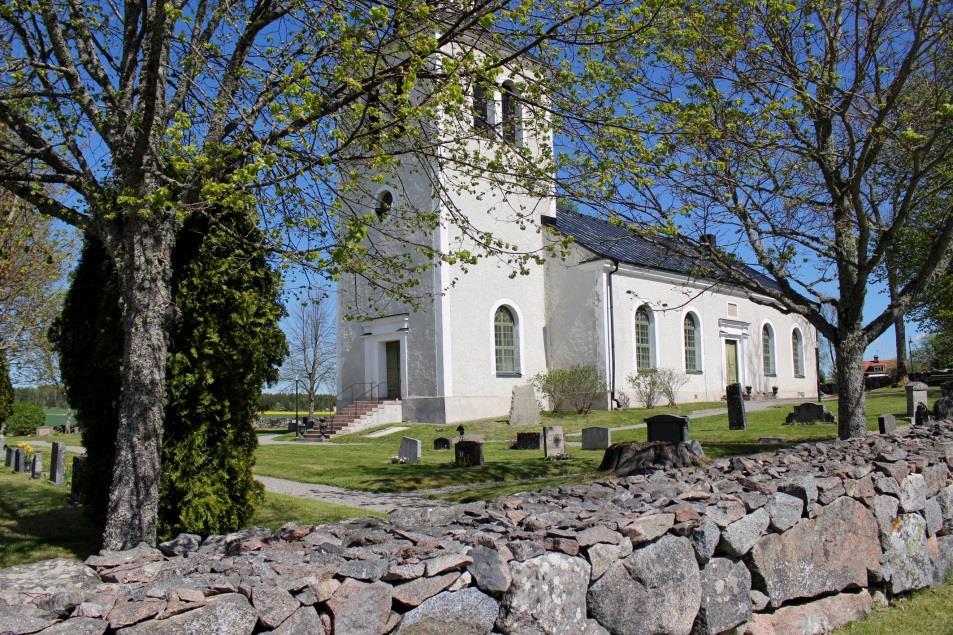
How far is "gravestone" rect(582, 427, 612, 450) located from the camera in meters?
16.1

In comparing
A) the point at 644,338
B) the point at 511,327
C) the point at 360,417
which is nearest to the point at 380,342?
the point at 360,417

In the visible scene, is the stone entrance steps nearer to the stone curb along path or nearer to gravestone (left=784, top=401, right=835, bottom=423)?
gravestone (left=784, top=401, right=835, bottom=423)

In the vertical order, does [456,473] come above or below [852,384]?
below

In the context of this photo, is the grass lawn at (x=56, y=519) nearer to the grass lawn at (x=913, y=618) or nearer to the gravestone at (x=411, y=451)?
the gravestone at (x=411, y=451)

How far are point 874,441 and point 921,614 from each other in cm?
232

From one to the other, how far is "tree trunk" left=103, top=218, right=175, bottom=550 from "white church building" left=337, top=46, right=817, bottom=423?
15.7 metres

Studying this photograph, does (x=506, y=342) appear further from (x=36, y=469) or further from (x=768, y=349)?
(x=768, y=349)

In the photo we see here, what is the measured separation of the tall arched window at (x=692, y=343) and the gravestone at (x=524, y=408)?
9.93m

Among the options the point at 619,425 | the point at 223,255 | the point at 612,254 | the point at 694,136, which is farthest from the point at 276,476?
the point at 612,254

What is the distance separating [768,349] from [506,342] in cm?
1661

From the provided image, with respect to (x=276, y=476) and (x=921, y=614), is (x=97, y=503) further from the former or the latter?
(x=921, y=614)

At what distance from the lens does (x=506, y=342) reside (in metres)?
26.0

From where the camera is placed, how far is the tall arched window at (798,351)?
125 feet

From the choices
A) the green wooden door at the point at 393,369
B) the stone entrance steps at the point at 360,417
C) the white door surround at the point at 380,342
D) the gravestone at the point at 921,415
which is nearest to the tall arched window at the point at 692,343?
the green wooden door at the point at 393,369
